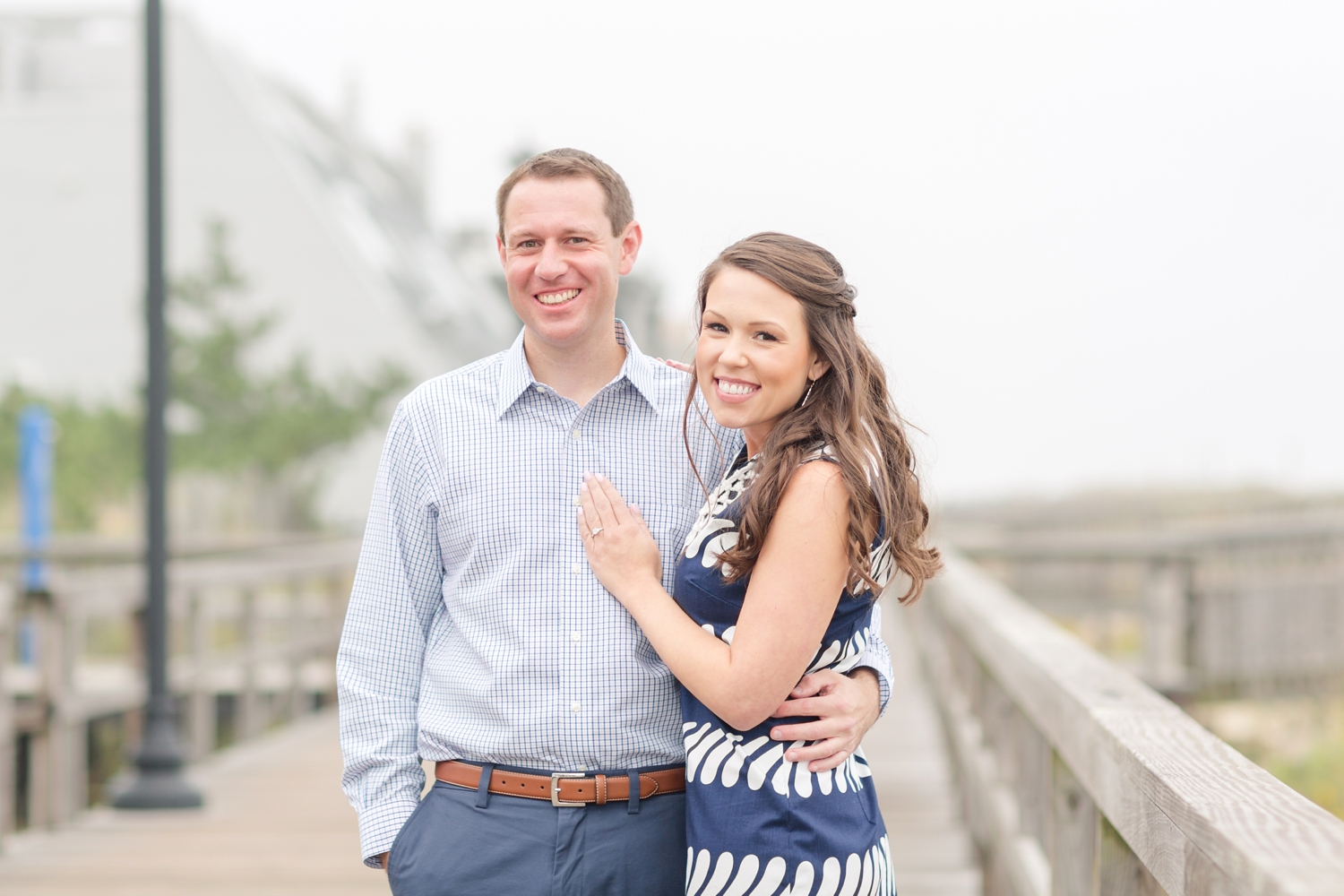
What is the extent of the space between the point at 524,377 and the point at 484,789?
0.63m

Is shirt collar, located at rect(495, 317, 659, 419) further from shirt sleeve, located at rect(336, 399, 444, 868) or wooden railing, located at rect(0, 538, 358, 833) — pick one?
wooden railing, located at rect(0, 538, 358, 833)

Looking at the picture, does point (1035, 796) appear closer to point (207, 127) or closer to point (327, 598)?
point (327, 598)

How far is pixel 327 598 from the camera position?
11516mm

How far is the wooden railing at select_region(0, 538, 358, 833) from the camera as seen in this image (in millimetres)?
6273

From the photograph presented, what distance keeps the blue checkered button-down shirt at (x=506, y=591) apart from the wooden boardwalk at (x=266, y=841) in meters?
2.65

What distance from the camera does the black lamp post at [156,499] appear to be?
19.4 ft

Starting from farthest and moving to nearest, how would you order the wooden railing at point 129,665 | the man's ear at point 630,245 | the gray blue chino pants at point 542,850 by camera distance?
1. the wooden railing at point 129,665
2. the man's ear at point 630,245
3. the gray blue chino pants at point 542,850

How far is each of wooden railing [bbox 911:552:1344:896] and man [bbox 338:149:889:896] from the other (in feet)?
1.18

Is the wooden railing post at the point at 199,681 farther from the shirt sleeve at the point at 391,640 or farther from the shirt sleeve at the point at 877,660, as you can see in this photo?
the shirt sleeve at the point at 877,660

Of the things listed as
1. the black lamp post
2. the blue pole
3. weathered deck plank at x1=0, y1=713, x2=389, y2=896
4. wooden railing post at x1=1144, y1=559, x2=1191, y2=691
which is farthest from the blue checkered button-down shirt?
the blue pole

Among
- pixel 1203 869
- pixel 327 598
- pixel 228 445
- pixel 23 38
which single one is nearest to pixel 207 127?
pixel 23 38

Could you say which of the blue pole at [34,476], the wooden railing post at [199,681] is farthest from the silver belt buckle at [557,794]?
the blue pole at [34,476]

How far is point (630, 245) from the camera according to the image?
238 centimetres

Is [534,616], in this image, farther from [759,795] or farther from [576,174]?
[576,174]
